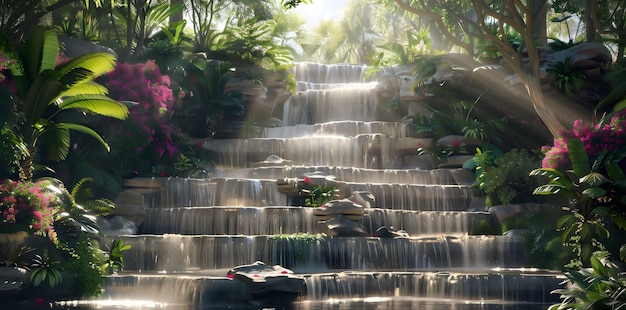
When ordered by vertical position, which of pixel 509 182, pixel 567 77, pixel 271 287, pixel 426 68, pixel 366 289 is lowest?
pixel 366 289

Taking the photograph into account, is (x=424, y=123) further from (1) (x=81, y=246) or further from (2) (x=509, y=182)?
(1) (x=81, y=246)

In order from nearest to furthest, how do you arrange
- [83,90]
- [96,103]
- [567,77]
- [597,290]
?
[597,290], [96,103], [83,90], [567,77]

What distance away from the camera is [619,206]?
59.0 feet

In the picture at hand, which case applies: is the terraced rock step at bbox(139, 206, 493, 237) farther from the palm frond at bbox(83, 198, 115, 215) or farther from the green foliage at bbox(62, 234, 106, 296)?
the green foliage at bbox(62, 234, 106, 296)

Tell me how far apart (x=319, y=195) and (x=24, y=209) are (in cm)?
805

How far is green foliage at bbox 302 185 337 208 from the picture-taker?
21266mm

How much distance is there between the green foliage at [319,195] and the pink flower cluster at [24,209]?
7.27 m

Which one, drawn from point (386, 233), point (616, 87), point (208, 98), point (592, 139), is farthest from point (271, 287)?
point (208, 98)

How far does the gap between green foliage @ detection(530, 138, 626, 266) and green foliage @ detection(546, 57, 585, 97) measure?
7.20 metres

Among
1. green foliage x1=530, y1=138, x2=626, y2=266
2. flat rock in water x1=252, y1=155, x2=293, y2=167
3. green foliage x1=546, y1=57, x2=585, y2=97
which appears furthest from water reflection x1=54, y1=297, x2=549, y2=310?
green foliage x1=546, y1=57, x2=585, y2=97

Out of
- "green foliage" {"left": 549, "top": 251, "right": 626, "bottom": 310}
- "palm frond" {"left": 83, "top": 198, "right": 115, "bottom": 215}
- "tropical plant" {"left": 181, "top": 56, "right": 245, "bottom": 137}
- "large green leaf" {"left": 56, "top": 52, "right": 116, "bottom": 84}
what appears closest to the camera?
"green foliage" {"left": 549, "top": 251, "right": 626, "bottom": 310}

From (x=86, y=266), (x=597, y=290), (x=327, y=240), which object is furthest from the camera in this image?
(x=327, y=240)

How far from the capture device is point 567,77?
2572cm

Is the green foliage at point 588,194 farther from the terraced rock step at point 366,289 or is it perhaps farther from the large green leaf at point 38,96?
the large green leaf at point 38,96
